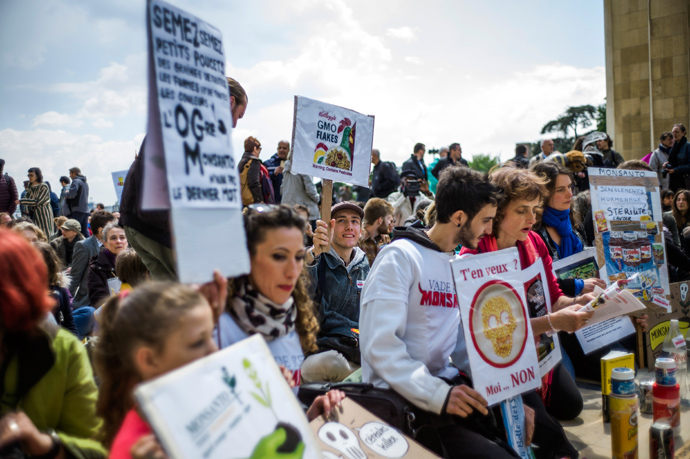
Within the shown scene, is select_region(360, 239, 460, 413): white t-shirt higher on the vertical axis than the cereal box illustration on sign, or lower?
lower

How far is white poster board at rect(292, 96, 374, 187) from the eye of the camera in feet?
14.6

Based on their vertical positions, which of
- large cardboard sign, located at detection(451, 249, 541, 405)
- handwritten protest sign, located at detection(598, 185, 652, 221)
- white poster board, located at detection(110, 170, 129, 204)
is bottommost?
large cardboard sign, located at detection(451, 249, 541, 405)

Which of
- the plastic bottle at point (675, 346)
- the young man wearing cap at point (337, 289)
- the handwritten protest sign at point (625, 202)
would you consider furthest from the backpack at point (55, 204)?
the plastic bottle at point (675, 346)

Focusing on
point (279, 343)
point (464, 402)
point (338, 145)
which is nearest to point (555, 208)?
point (338, 145)

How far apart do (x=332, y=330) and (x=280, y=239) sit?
2.47 m

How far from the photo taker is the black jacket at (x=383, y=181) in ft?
33.1

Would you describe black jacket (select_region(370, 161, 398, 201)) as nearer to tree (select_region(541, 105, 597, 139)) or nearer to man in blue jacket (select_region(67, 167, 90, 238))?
man in blue jacket (select_region(67, 167, 90, 238))

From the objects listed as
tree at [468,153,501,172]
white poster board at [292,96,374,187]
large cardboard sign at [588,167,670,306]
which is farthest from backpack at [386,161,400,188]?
tree at [468,153,501,172]

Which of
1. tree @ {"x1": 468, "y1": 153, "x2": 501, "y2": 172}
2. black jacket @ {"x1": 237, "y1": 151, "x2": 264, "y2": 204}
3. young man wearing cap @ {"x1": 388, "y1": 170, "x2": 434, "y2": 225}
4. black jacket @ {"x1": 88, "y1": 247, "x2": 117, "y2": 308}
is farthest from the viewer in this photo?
tree @ {"x1": 468, "y1": 153, "x2": 501, "y2": 172}

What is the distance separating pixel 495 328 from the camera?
264cm

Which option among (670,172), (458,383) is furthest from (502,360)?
(670,172)

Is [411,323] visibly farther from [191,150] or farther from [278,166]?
[278,166]

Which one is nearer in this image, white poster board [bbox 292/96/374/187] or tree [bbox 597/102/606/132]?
white poster board [bbox 292/96/374/187]

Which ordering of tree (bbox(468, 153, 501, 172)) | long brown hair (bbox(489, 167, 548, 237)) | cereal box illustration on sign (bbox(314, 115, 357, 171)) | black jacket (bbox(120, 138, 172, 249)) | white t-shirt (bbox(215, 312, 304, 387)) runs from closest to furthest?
white t-shirt (bbox(215, 312, 304, 387))
black jacket (bbox(120, 138, 172, 249))
long brown hair (bbox(489, 167, 548, 237))
cereal box illustration on sign (bbox(314, 115, 357, 171))
tree (bbox(468, 153, 501, 172))
